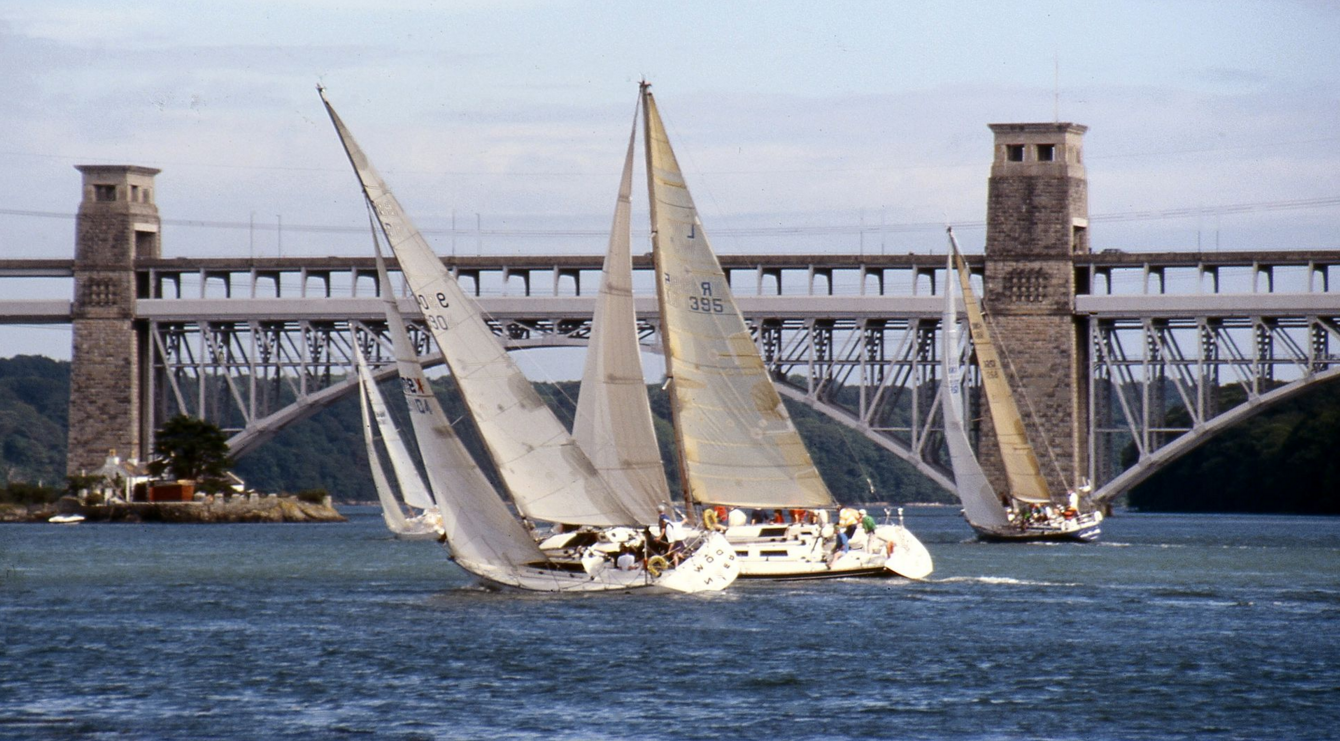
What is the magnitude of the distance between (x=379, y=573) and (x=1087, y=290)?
1622 inches

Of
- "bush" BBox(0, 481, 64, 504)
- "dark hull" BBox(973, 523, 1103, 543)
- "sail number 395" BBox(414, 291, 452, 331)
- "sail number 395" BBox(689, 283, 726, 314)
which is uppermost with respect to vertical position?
"sail number 395" BBox(689, 283, 726, 314)

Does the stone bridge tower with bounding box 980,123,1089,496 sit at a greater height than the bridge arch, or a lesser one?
greater

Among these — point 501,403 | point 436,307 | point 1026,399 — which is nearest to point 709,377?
point 501,403

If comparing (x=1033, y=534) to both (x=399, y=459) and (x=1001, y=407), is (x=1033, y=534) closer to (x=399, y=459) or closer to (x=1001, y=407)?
(x=1001, y=407)

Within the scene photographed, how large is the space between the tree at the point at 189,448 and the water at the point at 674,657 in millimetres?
42238

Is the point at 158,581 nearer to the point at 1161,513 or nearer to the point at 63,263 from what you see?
the point at 63,263

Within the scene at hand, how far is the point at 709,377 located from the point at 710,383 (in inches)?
5.2

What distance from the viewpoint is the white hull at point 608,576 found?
1865 inches

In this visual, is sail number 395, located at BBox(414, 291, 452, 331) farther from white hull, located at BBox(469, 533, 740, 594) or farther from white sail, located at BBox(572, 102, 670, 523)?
white hull, located at BBox(469, 533, 740, 594)

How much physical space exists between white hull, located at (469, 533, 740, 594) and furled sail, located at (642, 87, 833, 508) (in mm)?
1466

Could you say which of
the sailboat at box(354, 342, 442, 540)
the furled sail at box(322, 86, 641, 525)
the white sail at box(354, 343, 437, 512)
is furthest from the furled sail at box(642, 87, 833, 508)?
the sailboat at box(354, 342, 442, 540)

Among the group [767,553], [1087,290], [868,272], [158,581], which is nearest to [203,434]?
[868,272]

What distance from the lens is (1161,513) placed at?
151 metres

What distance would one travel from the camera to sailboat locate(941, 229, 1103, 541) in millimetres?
76000
